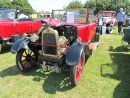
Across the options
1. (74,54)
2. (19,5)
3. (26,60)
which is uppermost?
(19,5)

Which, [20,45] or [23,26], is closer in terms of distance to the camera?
[20,45]

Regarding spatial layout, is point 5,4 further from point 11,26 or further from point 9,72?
point 9,72

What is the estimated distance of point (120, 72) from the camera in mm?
4387

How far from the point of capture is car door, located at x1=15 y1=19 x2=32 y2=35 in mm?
7406

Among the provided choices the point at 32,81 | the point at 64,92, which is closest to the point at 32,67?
the point at 32,81

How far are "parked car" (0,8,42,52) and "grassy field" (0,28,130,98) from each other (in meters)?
1.87

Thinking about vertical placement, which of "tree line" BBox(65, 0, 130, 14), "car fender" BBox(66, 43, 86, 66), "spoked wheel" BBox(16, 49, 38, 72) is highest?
"tree line" BBox(65, 0, 130, 14)

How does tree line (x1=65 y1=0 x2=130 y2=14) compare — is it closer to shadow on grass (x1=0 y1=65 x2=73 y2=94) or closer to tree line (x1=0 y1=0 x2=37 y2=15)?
tree line (x1=0 y1=0 x2=37 y2=15)

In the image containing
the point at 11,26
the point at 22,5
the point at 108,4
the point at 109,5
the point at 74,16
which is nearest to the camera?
the point at 74,16

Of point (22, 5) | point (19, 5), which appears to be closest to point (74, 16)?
point (19, 5)

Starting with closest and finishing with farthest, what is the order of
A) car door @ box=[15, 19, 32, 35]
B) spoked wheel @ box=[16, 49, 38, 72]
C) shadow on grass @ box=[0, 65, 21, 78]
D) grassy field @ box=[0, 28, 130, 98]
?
1. grassy field @ box=[0, 28, 130, 98]
2. spoked wheel @ box=[16, 49, 38, 72]
3. shadow on grass @ box=[0, 65, 21, 78]
4. car door @ box=[15, 19, 32, 35]

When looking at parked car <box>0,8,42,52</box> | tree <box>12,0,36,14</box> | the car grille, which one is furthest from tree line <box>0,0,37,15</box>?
the car grille

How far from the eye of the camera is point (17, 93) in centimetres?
343

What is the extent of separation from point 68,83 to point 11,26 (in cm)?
439
